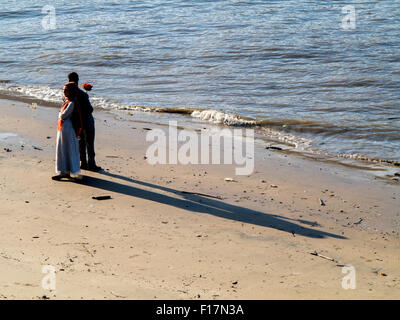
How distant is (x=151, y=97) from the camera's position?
46.4ft

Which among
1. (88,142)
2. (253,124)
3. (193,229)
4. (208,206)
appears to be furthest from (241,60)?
(193,229)

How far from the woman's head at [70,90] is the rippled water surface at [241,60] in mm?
4888

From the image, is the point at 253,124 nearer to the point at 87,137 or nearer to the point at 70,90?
the point at 87,137

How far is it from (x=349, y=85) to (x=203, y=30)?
27.8 ft

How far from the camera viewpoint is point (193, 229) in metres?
6.50

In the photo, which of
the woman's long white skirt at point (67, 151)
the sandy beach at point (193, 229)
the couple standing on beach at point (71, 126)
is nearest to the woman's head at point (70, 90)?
the couple standing on beach at point (71, 126)

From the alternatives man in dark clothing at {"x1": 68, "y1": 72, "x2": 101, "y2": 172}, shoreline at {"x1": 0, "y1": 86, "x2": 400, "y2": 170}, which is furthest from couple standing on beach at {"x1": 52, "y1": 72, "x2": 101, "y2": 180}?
shoreline at {"x1": 0, "y1": 86, "x2": 400, "y2": 170}

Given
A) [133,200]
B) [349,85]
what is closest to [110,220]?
[133,200]

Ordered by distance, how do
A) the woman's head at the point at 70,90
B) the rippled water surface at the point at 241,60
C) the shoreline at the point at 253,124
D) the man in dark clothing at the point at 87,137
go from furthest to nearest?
the rippled water surface at the point at 241,60
the shoreline at the point at 253,124
the man in dark clothing at the point at 87,137
the woman's head at the point at 70,90

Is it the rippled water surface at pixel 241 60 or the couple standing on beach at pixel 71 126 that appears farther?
the rippled water surface at pixel 241 60

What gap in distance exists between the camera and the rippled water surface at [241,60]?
41.0ft

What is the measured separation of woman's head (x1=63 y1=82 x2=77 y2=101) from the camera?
788 cm

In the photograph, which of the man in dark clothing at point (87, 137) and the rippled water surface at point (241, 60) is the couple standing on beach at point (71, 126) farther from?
the rippled water surface at point (241, 60)
